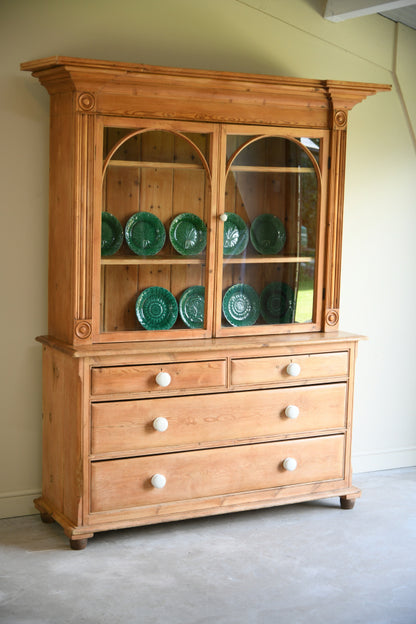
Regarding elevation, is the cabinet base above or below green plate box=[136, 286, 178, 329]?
below

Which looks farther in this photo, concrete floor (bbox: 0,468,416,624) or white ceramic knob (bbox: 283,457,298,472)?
white ceramic knob (bbox: 283,457,298,472)

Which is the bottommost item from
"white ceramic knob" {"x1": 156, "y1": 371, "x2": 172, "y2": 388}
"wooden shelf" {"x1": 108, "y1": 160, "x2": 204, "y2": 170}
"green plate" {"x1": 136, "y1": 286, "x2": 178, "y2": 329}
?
"white ceramic knob" {"x1": 156, "y1": 371, "x2": 172, "y2": 388}

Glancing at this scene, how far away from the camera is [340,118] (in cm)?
353

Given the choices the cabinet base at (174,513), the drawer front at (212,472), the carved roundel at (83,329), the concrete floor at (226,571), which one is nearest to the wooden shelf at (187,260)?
the carved roundel at (83,329)

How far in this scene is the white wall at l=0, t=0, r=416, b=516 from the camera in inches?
130

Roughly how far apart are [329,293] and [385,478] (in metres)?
1.16

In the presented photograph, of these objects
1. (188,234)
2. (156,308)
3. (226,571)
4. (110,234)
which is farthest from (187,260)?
(226,571)

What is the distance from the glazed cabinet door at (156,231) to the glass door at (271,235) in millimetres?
94

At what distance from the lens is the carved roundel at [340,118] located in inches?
138

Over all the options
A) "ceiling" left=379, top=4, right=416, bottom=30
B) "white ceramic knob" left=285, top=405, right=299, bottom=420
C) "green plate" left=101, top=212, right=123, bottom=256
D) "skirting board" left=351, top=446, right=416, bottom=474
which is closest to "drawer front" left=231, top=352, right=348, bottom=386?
"white ceramic knob" left=285, top=405, right=299, bottom=420

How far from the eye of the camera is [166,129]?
10.5 feet

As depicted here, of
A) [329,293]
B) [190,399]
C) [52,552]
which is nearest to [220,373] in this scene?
[190,399]

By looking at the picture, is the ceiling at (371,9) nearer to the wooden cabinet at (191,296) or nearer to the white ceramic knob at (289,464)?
the wooden cabinet at (191,296)

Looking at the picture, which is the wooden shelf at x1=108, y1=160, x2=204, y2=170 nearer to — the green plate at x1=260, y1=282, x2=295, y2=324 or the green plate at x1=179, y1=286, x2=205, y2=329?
the green plate at x1=179, y1=286, x2=205, y2=329
